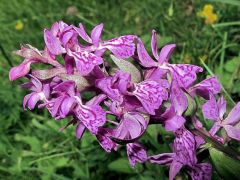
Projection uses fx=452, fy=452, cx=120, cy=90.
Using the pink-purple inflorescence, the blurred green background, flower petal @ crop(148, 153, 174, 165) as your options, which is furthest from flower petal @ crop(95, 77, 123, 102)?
the blurred green background

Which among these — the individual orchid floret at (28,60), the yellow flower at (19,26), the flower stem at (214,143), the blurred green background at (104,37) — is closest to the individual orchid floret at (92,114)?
the individual orchid floret at (28,60)

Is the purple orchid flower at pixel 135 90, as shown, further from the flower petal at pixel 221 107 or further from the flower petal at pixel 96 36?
the flower petal at pixel 221 107

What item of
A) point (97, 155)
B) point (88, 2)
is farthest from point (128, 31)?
point (97, 155)

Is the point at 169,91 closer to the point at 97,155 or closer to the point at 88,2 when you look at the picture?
the point at 97,155

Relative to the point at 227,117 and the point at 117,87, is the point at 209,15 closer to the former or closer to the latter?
the point at 227,117

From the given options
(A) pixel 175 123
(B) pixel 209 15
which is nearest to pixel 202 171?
(A) pixel 175 123
